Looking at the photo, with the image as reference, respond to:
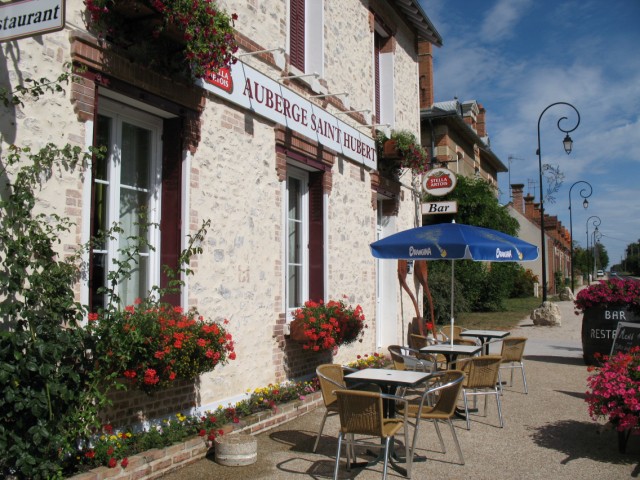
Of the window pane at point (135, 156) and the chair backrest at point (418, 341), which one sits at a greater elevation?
the window pane at point (135, 156)

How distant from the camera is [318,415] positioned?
265 inches

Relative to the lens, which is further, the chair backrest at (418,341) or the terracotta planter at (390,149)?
the terracotta planter at (390,149)

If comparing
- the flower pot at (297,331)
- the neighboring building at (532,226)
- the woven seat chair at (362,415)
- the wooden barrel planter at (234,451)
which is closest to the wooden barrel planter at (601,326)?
the flower pot at (297,331)

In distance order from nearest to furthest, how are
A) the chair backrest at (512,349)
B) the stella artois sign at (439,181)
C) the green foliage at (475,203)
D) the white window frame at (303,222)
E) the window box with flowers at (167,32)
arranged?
the window box with flowers at (167,32), the white window frame at (303,222), the chair backrest at (512,349), the stella artois sign at (439,181), the green foliage at (475,203)

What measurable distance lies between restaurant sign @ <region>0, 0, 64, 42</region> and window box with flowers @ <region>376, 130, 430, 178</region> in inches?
298

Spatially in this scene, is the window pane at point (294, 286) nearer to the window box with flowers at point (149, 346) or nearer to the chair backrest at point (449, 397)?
the window box with flowers at point (149, 346)

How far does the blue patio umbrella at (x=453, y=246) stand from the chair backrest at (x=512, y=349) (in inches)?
54.6

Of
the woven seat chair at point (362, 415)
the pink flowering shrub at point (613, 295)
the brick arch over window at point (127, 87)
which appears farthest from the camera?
the pink flowering shrub at point (613, 295)

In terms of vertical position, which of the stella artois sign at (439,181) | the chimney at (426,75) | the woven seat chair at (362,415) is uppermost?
the chimney at (426,75)

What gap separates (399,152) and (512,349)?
4164mm

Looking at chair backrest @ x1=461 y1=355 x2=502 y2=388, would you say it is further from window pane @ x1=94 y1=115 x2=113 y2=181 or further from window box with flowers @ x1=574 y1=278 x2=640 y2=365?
window box with flowers @ x1=574 y1=278 x2=640 y2=365

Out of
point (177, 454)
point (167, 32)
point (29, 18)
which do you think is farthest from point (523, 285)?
point (29, 18)

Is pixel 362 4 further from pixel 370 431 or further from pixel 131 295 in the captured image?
pixel 370 431

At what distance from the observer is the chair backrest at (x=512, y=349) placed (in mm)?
7965
